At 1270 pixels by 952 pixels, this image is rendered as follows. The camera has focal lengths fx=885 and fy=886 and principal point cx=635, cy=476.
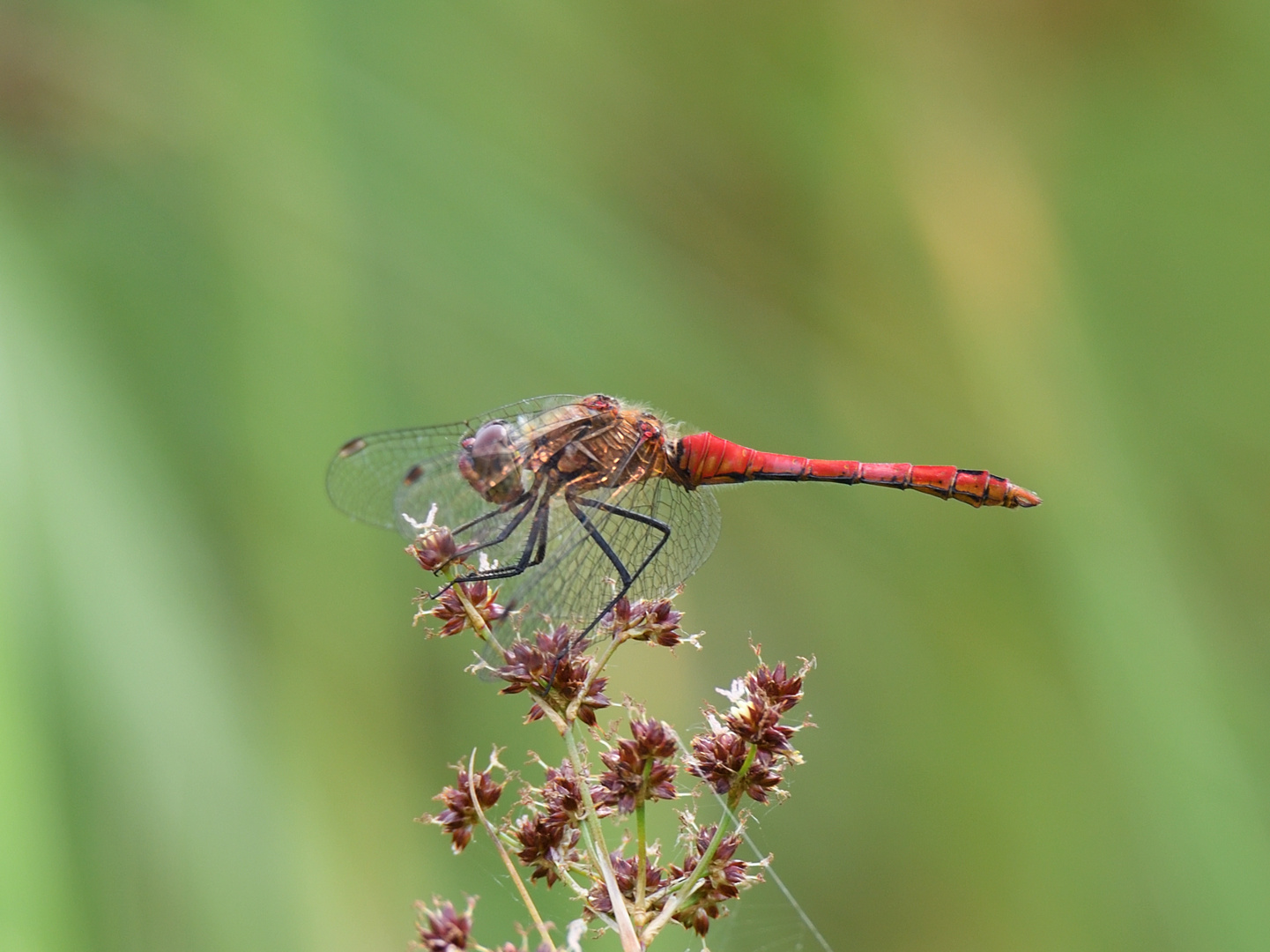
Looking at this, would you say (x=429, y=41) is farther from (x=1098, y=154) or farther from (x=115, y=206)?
(x=1098, y=154)

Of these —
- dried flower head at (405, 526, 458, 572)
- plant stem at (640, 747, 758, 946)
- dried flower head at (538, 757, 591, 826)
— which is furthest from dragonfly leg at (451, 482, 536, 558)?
plant stem at (640, 747, 758, 946)

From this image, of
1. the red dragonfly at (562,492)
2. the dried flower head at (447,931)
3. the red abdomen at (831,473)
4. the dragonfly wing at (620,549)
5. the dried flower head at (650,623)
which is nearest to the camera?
the dried flower head at (447,931)

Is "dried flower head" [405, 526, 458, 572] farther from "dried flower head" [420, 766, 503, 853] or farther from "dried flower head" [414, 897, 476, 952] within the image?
"dried flower head" [414, 897, 476, 952]

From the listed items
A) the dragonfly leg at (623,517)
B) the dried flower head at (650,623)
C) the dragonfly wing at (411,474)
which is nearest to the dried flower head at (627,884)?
the dried flower head at (650,623)

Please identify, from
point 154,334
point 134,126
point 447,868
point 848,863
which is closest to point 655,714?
point 447,868

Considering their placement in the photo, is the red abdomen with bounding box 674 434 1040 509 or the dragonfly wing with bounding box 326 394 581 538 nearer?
the dragonfly wing with bounding box 326 394 581 538

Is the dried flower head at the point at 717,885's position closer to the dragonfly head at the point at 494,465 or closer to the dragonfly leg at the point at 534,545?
the dragonfly leg at the point at 534,545

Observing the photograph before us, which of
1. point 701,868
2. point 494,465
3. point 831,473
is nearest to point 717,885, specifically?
point 701,868
